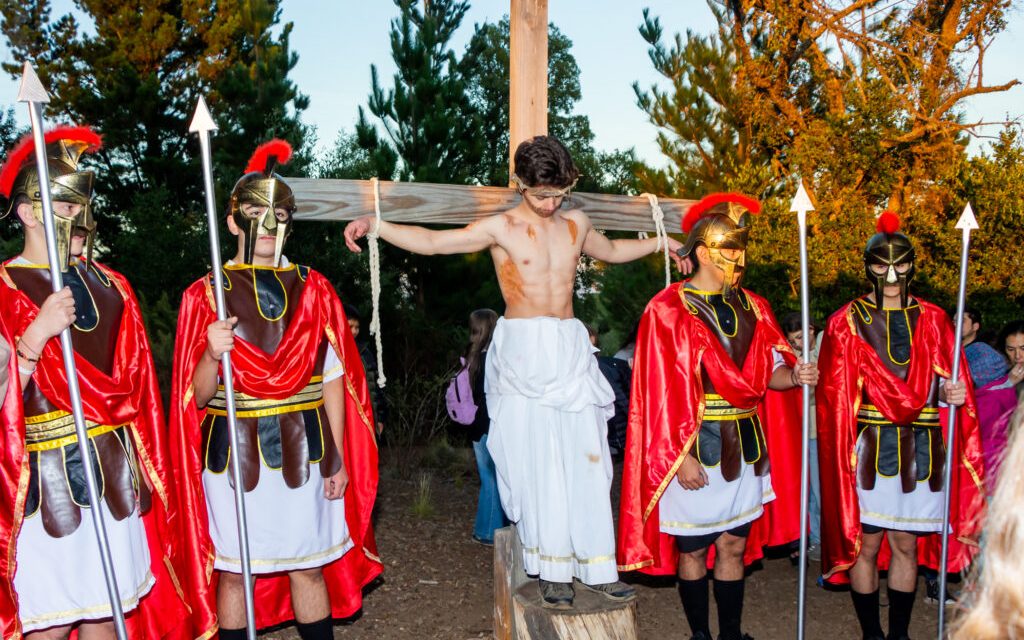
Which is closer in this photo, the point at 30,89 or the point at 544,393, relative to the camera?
the point at 30,89

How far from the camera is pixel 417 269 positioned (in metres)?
9.88

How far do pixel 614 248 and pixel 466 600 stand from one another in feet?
8.36

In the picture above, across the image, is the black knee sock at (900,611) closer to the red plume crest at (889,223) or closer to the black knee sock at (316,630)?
the red plume crest at (889,223)

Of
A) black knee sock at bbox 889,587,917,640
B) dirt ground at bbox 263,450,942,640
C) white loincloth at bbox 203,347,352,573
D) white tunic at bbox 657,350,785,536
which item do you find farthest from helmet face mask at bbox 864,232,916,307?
white loincloth at bbox 203,347,352,573

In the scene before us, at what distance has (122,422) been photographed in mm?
3268

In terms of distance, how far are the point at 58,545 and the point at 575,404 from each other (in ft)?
6.68

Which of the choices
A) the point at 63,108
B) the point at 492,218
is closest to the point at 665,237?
the point at 492,218

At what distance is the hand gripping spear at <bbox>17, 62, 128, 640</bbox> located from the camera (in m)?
2.71

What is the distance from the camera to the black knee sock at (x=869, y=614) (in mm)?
4527

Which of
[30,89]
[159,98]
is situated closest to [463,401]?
[30,89]

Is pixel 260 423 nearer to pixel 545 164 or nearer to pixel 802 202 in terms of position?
pixel 545 164

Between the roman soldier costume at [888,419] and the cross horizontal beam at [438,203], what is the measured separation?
3.50ft

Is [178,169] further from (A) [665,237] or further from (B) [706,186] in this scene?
(A) [665,237]

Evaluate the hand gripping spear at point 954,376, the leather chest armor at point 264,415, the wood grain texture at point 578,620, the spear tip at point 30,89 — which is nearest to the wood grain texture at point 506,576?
the wood grain texture at point 578,620
